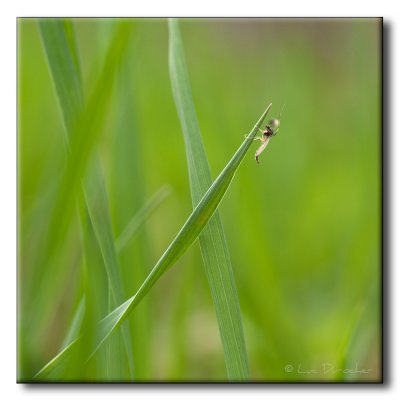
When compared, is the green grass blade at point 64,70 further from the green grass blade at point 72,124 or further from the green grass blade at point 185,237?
the green grass blade at point 185,237

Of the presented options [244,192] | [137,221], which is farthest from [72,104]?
[244,192]

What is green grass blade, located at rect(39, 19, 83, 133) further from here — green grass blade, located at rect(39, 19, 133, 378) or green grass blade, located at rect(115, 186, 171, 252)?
green grass blade, located at rect(115, 186, 171, 252)

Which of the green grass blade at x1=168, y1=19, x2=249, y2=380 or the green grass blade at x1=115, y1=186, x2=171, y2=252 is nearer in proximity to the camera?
the green grass blade at x1=168, y1=19, x2=249, y2=380

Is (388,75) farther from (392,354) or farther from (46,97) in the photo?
(46,97)

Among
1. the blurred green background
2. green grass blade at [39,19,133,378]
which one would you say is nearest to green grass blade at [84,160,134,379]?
green grass blade at [39,19,133,378]

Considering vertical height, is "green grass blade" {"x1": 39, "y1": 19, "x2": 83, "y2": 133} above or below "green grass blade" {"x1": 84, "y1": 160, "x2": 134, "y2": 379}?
above
